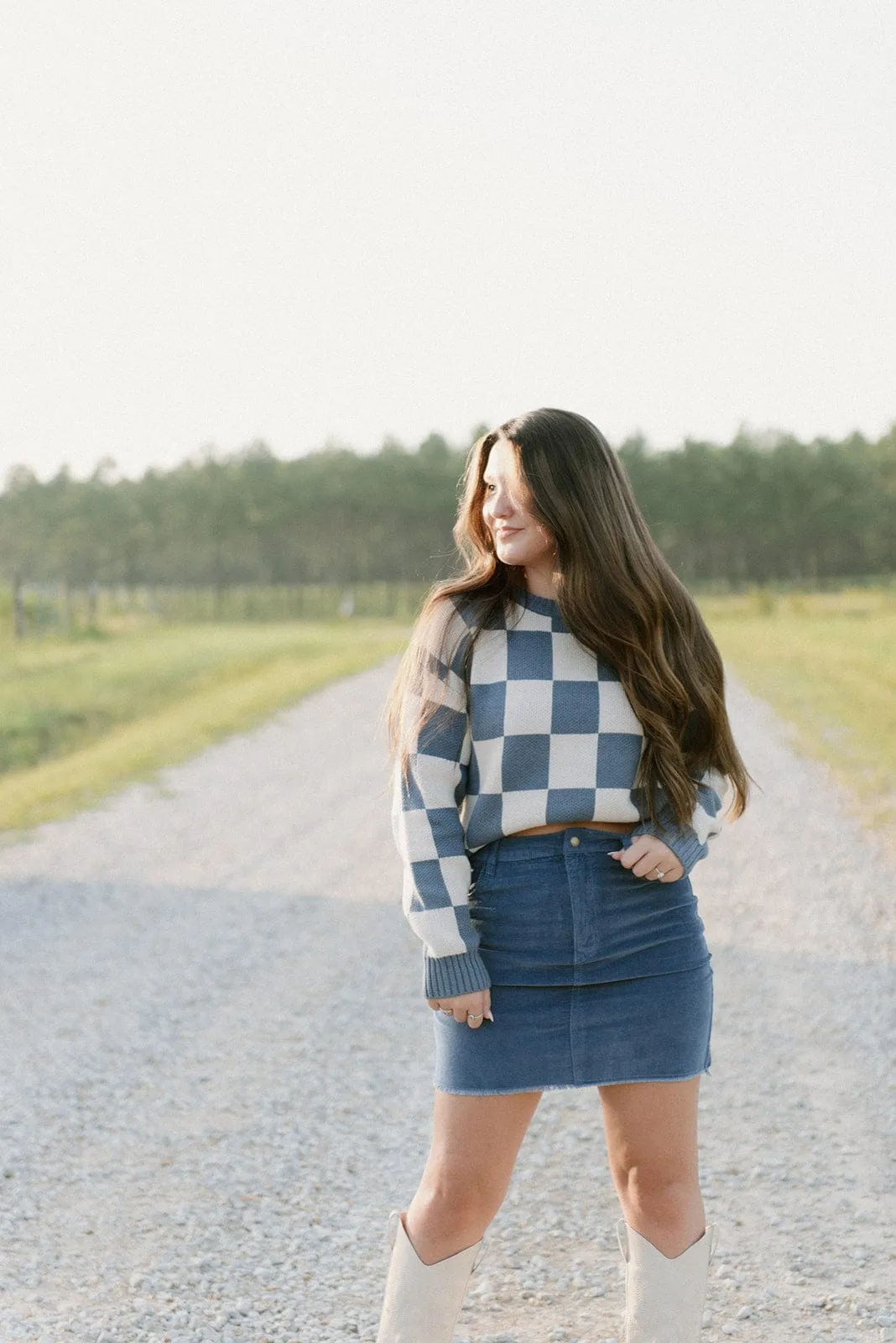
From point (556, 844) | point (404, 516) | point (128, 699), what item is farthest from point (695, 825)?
point (404, 516)

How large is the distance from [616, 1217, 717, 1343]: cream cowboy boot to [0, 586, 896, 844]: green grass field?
6.70 m

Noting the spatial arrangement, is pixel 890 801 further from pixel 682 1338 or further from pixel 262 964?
pixel 682 1338

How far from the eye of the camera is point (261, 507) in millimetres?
61438

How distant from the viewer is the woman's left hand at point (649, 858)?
2170mm

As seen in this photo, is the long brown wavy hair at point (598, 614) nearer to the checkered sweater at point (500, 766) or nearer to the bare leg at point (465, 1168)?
the checkered sweater at point (500, 766)

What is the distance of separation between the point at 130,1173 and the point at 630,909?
2.11 m

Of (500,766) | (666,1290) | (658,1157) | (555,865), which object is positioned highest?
(500,766)

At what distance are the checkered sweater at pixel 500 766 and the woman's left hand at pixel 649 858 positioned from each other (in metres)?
0.02

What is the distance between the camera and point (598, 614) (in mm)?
2219

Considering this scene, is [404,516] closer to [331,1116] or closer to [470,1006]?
[331,1116]

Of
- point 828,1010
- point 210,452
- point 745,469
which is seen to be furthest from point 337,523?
point 828,1010

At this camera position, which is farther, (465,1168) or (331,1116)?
(331,1116)

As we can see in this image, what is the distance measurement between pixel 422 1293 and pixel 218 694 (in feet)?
56.8

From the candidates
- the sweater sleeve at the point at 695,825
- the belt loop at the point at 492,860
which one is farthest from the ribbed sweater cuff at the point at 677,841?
the belt loop at the point at 492,860
